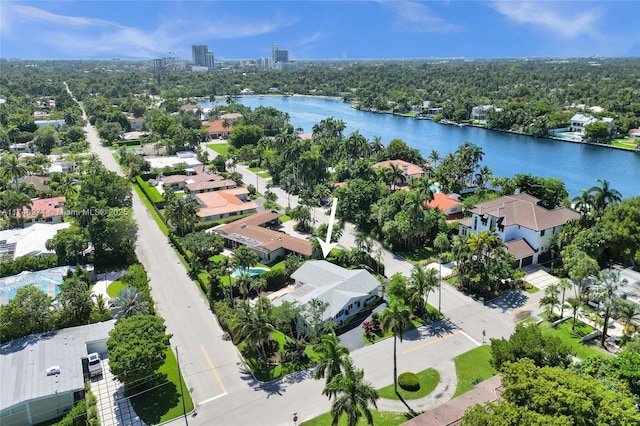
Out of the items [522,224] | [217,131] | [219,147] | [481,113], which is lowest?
[219,147]

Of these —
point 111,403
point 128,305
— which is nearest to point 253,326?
point 128,305

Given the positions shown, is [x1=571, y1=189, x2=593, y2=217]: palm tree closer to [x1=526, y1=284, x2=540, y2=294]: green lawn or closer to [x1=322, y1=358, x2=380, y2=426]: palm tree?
[x1=526, y1=284, x2=540, y2=294]: green lawn

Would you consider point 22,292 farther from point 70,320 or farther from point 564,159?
point 564,159

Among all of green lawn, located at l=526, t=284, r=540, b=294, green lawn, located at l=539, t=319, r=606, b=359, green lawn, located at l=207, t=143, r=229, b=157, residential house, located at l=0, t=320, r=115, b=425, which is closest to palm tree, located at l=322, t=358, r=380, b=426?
residential house, located at l=0, t=320, r=115, b=425

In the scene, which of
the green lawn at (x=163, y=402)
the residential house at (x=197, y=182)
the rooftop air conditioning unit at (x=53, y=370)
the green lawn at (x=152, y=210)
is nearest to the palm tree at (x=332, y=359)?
the green lawn at (x=163, y=402)

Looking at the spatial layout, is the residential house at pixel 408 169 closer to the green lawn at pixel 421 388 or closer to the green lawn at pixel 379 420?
the green lawn at pixel 421 388

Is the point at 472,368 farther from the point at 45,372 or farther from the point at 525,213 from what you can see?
the point at 45,372
